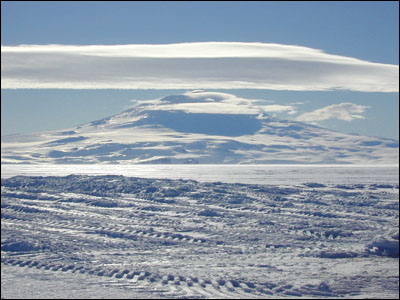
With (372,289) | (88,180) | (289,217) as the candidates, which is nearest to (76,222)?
(289,217)

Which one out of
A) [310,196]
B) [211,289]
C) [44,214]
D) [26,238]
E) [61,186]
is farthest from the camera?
[61,186]

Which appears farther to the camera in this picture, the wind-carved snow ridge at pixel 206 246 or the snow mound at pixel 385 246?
the snow mound at pixel 385 246

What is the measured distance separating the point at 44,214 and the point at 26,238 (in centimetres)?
1060

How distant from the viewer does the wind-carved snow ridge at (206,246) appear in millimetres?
22266

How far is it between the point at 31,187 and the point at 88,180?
1052 centimetres

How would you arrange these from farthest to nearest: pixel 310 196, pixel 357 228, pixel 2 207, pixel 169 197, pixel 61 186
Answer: pixel 61 186
pixel 310 196
pixel 169 197
pixel 2 207
pixel 357 228

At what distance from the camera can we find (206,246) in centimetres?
2947

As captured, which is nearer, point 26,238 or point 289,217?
point 26,238

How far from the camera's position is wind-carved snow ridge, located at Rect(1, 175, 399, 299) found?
22.3m

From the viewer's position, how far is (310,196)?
57906 mm

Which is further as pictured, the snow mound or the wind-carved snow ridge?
the snow mound

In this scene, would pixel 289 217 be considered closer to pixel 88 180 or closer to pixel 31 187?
pixel 31 187

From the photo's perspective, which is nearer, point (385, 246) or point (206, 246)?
point (385, 246)

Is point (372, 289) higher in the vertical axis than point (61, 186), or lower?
lower
